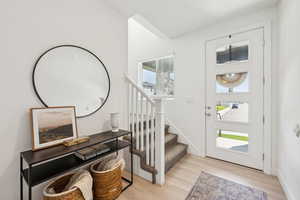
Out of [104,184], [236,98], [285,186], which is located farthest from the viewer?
[236,98]

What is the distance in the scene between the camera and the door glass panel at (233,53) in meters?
2.17

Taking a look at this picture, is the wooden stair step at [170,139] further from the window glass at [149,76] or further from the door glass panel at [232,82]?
the door glass panel at [232,82]

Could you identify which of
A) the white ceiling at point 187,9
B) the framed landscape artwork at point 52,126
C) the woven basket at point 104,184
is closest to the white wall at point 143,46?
the white ceiling at point 187,9

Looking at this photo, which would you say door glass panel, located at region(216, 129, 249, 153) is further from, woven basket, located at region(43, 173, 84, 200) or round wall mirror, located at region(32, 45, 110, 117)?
woven basket, located at region(43, 173, 84, 200)

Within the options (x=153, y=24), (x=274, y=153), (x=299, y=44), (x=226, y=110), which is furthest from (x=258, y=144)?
(x=153, y=24)

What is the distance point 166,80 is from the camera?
Answer: 3.17 metres

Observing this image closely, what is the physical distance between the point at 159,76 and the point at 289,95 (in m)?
2.31

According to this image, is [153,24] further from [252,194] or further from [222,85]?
[252,194]

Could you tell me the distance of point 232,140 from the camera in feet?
7.61

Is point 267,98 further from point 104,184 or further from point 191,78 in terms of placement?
point 104,184

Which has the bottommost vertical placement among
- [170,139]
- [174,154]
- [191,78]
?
[174,154]

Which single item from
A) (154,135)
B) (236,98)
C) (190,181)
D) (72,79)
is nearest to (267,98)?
(236,98)

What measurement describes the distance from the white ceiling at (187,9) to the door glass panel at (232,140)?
6.60 ft

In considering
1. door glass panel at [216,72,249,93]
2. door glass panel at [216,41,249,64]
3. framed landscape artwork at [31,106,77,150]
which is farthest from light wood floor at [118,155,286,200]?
door glass panel at [216,41,249,64]
